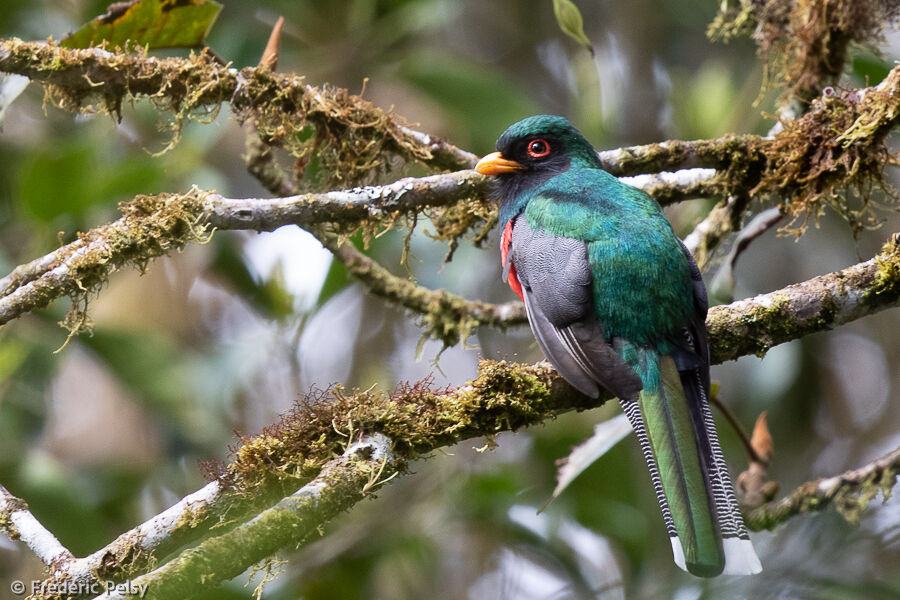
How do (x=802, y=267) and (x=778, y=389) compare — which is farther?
(x=802, y=267)

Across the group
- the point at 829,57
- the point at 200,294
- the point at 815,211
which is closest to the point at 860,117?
the point at 815,211

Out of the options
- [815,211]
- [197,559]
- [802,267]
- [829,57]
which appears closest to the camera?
[197,559]

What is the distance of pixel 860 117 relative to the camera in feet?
10.4

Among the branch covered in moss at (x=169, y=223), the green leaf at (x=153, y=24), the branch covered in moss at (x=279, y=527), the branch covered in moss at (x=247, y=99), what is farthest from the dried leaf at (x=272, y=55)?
the branch covered in moss at (x=279, y=527)

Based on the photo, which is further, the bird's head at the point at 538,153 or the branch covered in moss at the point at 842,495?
the bird's head at the point at 538,153

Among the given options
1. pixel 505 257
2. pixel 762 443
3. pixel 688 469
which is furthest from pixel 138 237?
pixel 762 443

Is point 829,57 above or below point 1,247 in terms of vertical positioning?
below

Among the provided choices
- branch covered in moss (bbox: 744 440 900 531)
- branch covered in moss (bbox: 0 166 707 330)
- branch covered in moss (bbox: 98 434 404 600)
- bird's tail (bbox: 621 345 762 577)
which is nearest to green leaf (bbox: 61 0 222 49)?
branch covered in moss (bbox: 0 166 707 330)

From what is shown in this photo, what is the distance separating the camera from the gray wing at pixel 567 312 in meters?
2.96

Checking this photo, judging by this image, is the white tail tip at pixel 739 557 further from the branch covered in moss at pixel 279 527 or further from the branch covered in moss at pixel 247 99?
the branch covered in moss at pixel 247 99

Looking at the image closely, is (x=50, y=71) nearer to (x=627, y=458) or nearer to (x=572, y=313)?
(x=572, y=313)

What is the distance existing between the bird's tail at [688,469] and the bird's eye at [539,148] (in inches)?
48.6

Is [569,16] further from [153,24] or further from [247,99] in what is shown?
[153,24]

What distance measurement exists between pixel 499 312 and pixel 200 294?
3241 mm
